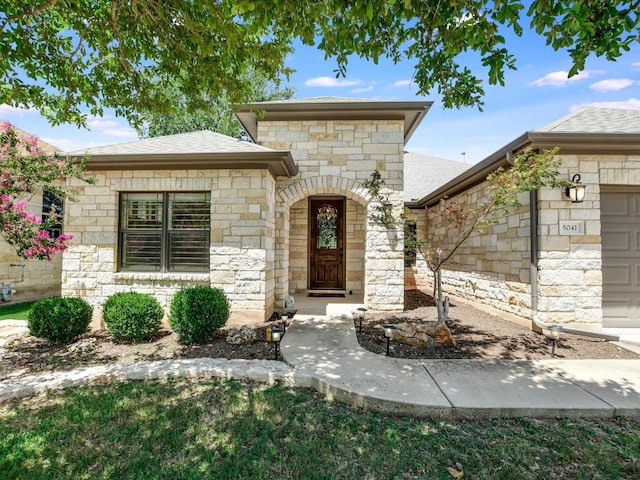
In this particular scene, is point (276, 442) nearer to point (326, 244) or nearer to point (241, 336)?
point (241, 336)

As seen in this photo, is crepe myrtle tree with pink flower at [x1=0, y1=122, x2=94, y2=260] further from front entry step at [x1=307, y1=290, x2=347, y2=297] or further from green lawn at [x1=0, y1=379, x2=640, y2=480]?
front entry step at [x1=307, y1=290, x2=347, y2=297]

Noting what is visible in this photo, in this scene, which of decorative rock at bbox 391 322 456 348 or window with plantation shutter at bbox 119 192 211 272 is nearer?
decorative rock at bbox 391 322 456 348

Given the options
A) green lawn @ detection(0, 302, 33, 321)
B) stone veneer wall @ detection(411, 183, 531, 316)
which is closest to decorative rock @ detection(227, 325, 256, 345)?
stone veneer wall @ detection(411, 183, 531, 316)

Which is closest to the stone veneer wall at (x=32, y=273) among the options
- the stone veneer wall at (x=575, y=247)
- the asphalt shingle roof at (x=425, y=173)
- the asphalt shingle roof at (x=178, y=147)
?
the asphalt shingle roof at (x=178, y=147)

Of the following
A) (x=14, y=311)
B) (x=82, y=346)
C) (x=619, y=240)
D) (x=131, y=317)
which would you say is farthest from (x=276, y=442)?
(x=14, y=311)

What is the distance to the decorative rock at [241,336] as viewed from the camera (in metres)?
4.71

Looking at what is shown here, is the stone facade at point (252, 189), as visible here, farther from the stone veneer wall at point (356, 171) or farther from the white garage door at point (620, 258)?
the white garage door at point (620, 258)

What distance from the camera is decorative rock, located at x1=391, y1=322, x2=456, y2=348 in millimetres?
4598

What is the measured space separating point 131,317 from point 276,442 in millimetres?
3473

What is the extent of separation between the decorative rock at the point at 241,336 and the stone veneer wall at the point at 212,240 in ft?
2.82

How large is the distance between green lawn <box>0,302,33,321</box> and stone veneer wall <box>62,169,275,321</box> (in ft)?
5.40

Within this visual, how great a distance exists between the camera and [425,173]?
497 inches

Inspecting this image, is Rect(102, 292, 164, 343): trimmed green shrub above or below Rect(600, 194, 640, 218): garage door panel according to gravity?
below

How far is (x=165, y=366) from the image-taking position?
12.6 ft
